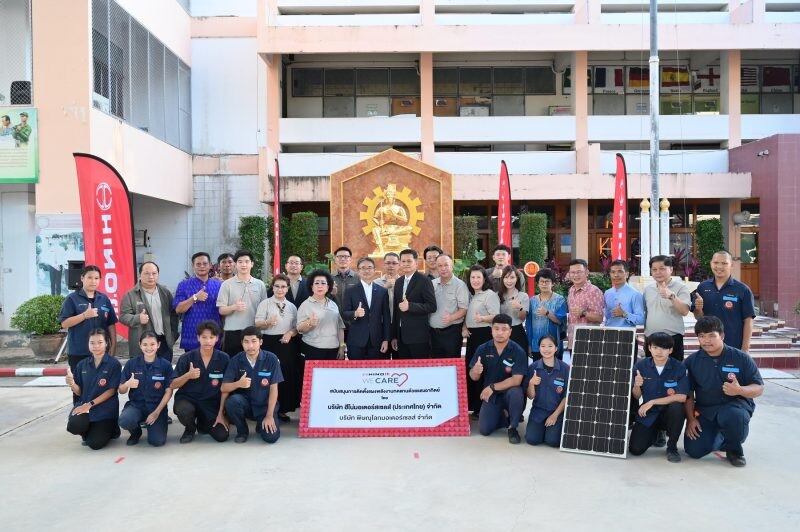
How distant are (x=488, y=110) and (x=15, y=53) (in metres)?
12.7

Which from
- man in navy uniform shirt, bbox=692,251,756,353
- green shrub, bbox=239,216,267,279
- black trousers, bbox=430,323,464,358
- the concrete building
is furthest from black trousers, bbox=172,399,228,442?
green shrub, bbox=239,216,267,279

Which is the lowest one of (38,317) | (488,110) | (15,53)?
(38,317)

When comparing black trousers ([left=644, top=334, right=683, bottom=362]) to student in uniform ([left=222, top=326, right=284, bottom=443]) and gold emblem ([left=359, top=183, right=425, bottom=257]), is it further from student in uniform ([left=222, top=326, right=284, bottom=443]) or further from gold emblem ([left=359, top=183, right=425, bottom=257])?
gold emblem ([left=359, top=183, right=425, bottom=257])

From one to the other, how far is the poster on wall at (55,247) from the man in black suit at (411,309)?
307 inches

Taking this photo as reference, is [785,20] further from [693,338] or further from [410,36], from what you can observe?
[693,338]

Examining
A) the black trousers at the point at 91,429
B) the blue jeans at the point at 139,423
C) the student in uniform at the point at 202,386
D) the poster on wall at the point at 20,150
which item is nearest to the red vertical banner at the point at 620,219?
the student in uniform at the point at 202,386

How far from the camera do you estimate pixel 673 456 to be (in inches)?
214

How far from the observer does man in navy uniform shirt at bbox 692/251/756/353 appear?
629 cm

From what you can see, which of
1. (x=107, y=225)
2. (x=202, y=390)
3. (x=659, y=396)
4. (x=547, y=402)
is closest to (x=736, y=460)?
(x=659, y=396)

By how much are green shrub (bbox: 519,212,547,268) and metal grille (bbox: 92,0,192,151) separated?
881cm

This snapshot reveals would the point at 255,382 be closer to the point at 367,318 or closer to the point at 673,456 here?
the point at 367,318

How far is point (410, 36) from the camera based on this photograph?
1873 cm

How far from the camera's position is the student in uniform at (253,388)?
596 centimetres

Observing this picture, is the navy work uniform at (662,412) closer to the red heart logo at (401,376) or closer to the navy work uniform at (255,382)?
the red heart logo at (401,376)
